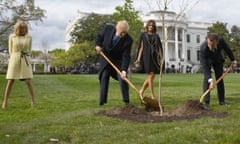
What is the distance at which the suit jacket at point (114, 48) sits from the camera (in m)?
8.09

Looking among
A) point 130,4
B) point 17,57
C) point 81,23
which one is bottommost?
point 17,57

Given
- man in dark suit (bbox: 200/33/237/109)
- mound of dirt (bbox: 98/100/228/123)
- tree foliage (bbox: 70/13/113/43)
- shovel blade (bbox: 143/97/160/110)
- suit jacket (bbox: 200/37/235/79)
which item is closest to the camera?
mound of dirt (bbox: 98/100/228/123)

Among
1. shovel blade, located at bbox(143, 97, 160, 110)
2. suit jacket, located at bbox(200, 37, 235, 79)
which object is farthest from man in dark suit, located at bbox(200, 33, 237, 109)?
shovel blade, located at bbox(143, 97, 160, 110)

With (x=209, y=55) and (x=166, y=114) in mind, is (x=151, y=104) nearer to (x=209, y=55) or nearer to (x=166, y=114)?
(x=166, y=114)

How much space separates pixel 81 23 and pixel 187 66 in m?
30.3

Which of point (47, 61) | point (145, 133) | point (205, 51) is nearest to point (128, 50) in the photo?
point (205, 51)

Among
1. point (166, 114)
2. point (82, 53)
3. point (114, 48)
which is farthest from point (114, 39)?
point (82, 53)

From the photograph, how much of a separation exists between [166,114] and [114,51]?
1978mm

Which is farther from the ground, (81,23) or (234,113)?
(81,23)

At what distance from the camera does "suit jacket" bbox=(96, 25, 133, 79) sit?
8.09 metres

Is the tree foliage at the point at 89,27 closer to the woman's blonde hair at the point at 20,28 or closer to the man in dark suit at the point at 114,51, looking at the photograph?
the woman's blonde hair at the point at 20,28

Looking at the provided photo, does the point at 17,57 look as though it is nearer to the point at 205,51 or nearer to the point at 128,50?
the point at 128,50

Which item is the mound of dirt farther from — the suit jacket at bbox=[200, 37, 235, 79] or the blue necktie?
the blue necktie

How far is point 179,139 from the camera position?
4.47 metres
